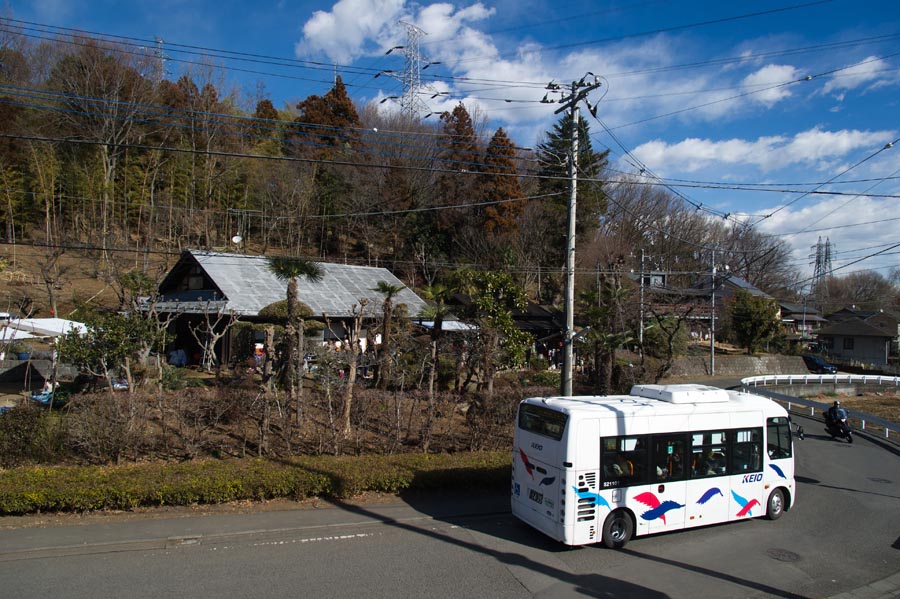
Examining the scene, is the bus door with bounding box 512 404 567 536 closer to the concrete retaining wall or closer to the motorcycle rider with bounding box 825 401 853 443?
the motorcycle rider with bounding box 825 401 853 443

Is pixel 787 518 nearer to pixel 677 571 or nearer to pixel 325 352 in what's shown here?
pixel 677 571

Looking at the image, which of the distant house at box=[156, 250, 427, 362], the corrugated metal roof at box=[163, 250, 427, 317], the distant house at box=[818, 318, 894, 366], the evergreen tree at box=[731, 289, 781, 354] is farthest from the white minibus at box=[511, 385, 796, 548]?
the distant house at box=[818, 318, 894, 366]

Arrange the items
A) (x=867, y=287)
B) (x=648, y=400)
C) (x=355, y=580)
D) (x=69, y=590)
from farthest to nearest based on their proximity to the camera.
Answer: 1. (x=867, y=287)
2. (x=648, y=400)
3. (x=355, y=580)
4. (x=69, y=590)

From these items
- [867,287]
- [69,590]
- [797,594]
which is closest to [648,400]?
[797,594]

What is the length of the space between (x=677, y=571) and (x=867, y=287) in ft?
287

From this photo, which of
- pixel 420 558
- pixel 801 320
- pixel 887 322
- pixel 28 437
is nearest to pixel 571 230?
pixel 420 558

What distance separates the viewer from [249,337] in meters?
22.0

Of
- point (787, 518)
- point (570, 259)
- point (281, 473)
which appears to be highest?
point (570, 259)

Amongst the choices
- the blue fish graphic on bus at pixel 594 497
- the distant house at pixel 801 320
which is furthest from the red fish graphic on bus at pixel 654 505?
the distant house at pixel 801 320

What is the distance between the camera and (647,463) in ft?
29.9

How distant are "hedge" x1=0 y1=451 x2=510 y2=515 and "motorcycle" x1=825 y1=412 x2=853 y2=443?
557 inches

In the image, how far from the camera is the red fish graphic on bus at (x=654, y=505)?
9062 mm

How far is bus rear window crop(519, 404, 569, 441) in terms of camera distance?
8750mm

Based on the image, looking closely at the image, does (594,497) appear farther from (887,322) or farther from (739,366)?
(887,322)
